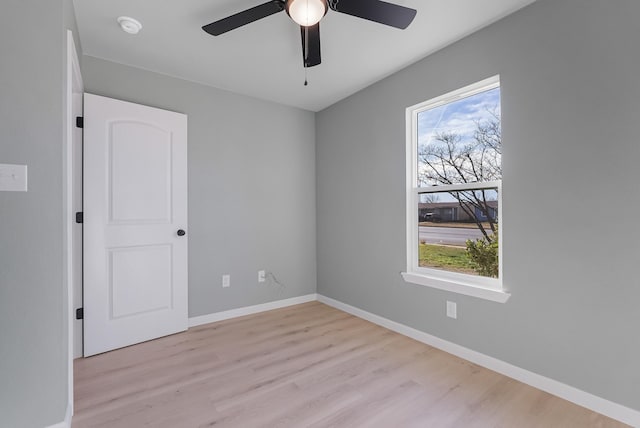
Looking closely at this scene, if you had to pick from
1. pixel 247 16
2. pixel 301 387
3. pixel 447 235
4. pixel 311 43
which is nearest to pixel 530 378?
pixel 447 235

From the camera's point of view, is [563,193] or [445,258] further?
[445,258]

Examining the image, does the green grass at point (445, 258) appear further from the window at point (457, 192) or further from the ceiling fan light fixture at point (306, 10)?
the ceiling fan light fixture at point (306, 10)

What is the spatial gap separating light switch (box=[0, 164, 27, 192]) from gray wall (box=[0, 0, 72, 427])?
24mm

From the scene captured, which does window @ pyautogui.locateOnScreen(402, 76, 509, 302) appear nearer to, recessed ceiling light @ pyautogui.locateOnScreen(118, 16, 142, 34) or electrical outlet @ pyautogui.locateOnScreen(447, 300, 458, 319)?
electrical outlet @ pyautogui.locateOnScreen(447, 300, 458, 319)

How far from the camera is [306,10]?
153 centimetres

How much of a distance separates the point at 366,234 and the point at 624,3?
2379 millimetres

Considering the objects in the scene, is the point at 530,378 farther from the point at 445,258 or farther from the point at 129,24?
the point at 129,24

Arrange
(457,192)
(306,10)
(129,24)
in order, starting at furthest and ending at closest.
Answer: (457,192) < (129,24) < (306,10)

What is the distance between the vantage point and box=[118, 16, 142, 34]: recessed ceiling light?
6.74ft

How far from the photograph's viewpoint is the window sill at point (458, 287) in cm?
209

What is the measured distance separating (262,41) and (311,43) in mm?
712

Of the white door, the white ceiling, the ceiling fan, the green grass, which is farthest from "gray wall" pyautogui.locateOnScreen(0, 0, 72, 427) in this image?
the green grass

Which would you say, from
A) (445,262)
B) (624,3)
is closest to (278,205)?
(445,262)

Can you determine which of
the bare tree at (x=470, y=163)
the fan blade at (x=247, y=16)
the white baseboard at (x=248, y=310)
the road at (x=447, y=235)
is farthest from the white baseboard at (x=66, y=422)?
the bare tree at (x=470, y=163)
